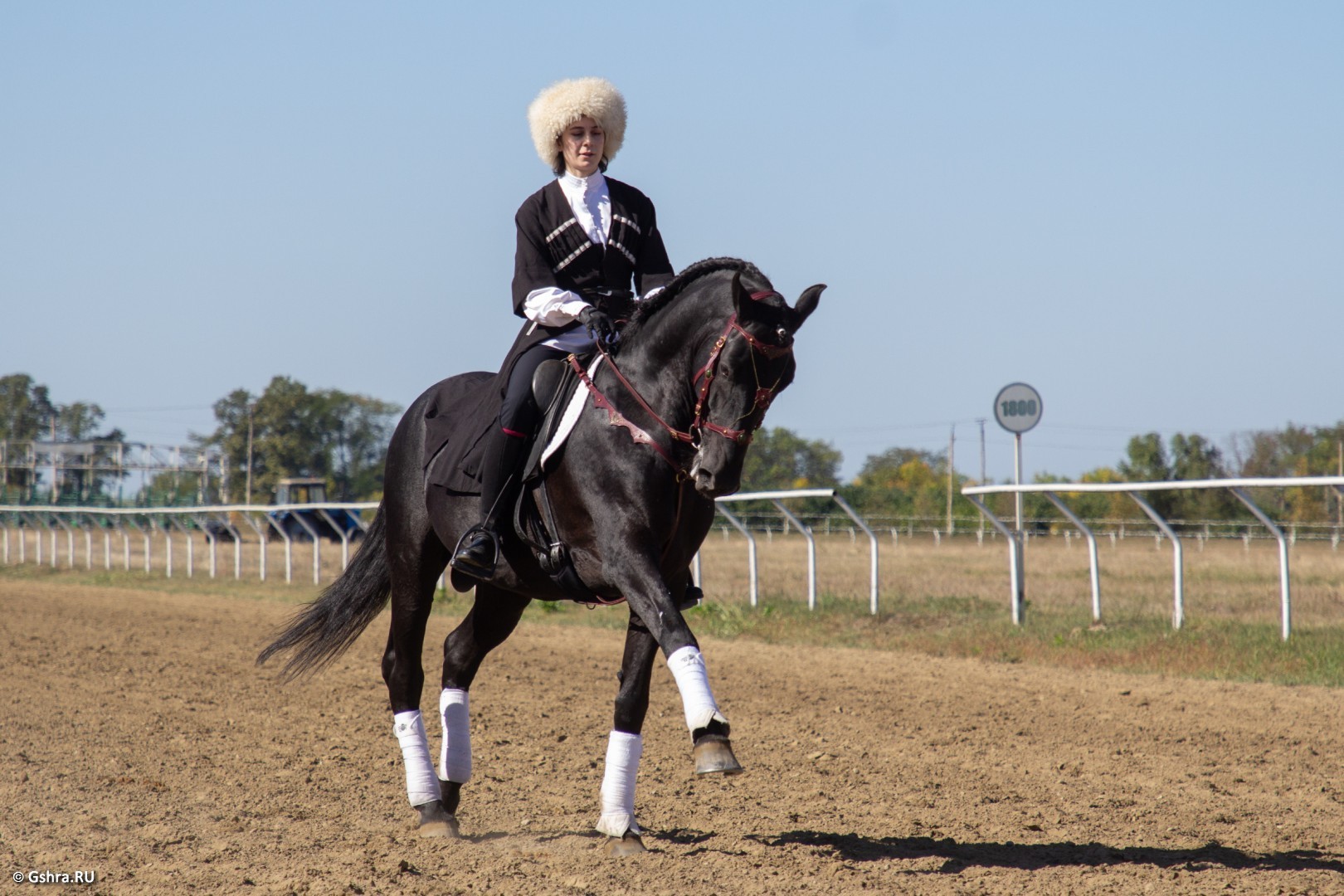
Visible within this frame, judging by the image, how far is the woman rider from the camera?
5430mm

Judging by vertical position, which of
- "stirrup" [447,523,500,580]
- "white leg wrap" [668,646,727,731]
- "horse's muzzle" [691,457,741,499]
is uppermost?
"horse's muzzle" [691,457,741,499]

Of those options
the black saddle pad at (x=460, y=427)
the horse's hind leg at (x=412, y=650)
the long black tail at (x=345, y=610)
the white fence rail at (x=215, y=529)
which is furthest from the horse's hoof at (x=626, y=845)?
the white fence rail at (x=215, y=529)

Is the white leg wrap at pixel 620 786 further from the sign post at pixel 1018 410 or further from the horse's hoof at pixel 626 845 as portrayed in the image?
the sign post at pixel 1018 410

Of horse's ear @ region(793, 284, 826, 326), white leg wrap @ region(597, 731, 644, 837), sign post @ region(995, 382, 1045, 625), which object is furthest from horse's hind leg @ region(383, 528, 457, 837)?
sign post @ region(995, 382, 1045, 625)

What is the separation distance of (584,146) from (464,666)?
7.79 ft

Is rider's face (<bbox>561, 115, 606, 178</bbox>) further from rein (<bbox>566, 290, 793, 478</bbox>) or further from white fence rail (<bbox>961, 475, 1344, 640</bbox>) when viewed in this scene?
white fence rail (<bbox>961, 475, 1344, 640</bbox>)

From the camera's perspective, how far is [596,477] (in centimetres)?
503

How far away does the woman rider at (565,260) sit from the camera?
214 inches

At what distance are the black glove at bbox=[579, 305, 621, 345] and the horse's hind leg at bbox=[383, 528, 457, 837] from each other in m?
1.47

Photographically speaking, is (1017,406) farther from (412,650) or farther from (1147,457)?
(1147,457)

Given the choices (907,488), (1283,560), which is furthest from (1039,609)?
(907,488)

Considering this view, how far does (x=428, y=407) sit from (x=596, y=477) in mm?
1696

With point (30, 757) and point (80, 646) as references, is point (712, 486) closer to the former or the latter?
point (30, 757)

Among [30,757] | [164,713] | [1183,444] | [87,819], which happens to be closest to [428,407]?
[87,819]
